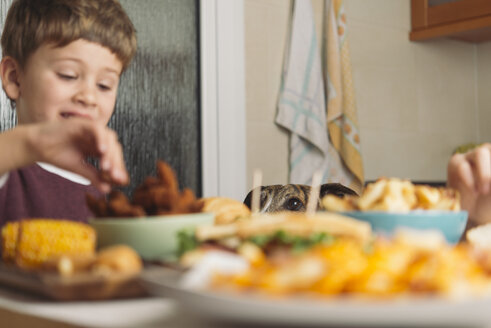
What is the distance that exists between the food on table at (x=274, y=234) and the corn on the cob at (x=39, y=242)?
13 centimetres

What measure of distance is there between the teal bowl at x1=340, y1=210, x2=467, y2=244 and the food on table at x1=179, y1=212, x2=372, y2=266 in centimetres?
15

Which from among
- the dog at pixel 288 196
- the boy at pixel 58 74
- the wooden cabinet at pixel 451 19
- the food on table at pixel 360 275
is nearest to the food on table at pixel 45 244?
the food on table at pixel 360 275

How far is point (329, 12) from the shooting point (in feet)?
7.82

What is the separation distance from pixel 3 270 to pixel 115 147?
167 mm

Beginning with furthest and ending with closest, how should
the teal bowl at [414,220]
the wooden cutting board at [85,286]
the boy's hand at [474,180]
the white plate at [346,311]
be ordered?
1. the boy's hand at [474,180]
2. the teal bowl at [414,220]
3. the wooden cutting board at [85,286]
4. the white plate at [346,311]

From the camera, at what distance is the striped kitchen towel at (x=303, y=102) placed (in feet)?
7.48

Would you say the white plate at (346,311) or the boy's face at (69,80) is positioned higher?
the boy's face at (69,80)

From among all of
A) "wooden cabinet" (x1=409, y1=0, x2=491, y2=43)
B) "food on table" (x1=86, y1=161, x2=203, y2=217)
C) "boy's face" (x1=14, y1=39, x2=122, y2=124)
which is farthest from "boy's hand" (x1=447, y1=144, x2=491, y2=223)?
"wooden cabinet" (x1=409, y1=0, x2=491, y2=43)

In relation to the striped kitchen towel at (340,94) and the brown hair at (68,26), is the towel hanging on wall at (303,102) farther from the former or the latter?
the brown hair at (68,26)

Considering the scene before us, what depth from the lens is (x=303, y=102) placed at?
2.30 metres

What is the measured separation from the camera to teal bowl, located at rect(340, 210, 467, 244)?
2.13 feet

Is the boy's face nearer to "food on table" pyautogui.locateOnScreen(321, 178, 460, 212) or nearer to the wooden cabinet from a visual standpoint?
"food on table" pyautogui.locateOnScreen(321, 178, 460, 212)

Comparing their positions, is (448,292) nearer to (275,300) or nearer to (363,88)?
(275,300)

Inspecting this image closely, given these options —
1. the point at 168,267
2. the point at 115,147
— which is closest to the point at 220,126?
the point at 115,147
